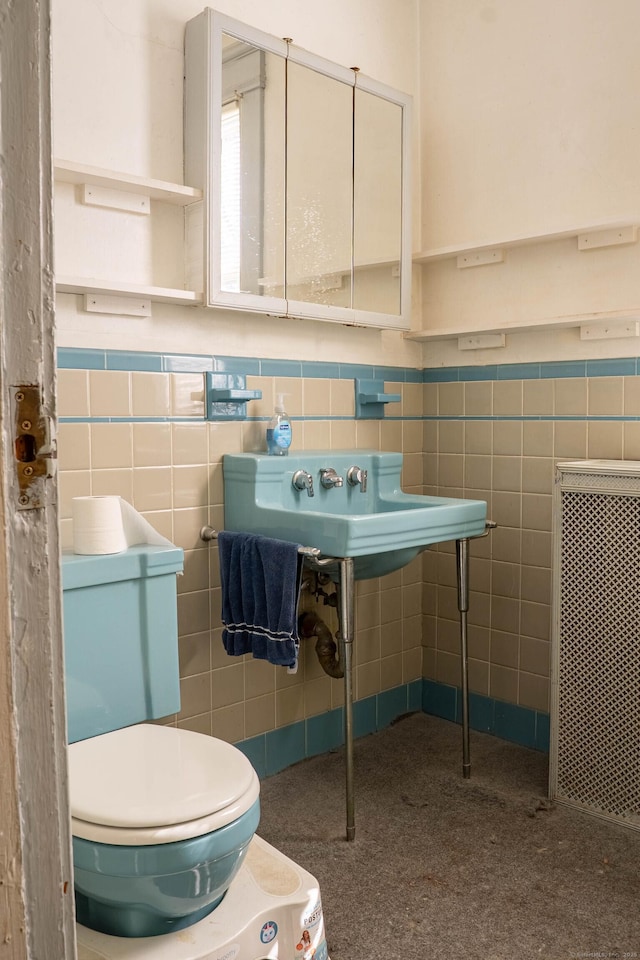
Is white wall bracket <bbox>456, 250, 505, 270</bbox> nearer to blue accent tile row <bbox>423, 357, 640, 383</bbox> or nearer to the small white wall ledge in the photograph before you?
the small white wall ledge

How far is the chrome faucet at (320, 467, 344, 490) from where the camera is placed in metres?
2.42

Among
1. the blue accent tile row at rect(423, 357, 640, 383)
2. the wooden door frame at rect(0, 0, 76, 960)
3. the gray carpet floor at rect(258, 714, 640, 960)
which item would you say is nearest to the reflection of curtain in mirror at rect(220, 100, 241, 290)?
the blue accent tile row at rect(423, 357, 640, 383)

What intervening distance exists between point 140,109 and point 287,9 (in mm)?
672

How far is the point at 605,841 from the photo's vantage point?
2.10 meters

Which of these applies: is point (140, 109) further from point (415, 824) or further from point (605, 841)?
point (605, 841)

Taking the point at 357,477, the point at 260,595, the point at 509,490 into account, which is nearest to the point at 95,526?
the point at 260,595

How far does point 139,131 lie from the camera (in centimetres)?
211

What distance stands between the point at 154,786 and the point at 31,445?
3.47ft

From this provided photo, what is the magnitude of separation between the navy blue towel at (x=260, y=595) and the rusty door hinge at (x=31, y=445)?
4.87 feet

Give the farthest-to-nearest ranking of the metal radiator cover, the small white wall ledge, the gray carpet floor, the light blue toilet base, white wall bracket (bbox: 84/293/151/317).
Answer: the small white wall ledge → the metal radiator cover → white wall bracket (bbox: 84/293/151/317) → the gray carpet floor → the light blue toilet base

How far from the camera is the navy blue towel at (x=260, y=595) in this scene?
206 cm

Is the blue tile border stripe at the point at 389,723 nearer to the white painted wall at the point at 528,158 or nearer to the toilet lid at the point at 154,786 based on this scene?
the toilet lid at the point at 154,786

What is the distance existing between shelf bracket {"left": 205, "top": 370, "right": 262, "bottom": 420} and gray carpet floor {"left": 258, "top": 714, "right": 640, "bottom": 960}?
116 cm

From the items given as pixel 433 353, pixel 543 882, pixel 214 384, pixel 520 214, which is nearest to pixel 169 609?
pixel 214 384
